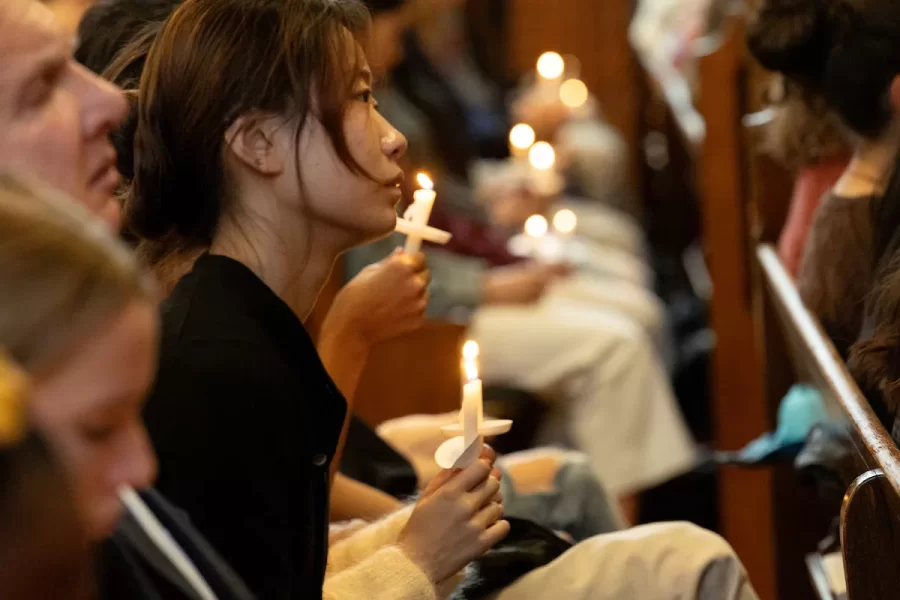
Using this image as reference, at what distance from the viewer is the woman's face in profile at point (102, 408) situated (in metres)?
0.74

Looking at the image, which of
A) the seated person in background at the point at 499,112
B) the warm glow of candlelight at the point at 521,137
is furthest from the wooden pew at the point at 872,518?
the seated person in background at the point at 499,112

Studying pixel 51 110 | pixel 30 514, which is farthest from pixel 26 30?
pixel 30 514

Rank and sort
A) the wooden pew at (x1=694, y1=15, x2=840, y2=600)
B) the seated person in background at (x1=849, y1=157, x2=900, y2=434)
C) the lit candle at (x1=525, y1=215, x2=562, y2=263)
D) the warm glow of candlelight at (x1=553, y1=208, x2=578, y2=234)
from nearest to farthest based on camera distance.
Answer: the seated person in background at (x1=849, y1=157, x2=900, y2=434), the wooden pew at (x1=694, y1=15, x2=840, y2=600), the warm glow of candlelight at (x1=553, y1=208, x2=578, y2=234), the lit candle at (x1=525, y1=215, x2=562, y2=263)

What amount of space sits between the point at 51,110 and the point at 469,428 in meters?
0.49

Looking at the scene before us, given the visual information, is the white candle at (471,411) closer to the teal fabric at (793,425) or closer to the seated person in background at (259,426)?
the seated person in background at (259,426)

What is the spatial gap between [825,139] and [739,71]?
1004mm

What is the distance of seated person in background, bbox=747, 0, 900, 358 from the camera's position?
1.86m

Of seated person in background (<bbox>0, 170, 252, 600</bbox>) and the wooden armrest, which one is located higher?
seated person in background (<bbox>0, 170, 252, 600</bbox>)

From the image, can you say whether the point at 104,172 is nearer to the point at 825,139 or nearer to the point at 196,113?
the point at 196,113

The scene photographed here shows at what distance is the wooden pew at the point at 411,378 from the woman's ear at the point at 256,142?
1.46 metres

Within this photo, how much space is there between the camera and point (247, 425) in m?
1.28

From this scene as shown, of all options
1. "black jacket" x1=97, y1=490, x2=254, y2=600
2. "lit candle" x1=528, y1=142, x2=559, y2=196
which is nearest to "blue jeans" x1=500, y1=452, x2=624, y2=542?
"black jacket" x1=97, y1=490, x2=254, y2=600

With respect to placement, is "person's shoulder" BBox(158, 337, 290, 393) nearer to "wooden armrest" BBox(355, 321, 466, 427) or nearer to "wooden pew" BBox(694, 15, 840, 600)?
"wooden armrest" BBox(355, 321, 466, 427)

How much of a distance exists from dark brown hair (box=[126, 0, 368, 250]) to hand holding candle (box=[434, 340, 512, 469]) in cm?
28
